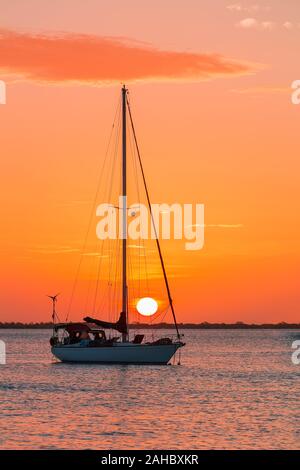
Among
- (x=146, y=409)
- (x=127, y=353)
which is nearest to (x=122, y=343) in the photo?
(x=127, y=353)

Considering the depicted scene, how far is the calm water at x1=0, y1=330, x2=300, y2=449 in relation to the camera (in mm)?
45906

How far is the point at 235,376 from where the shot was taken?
91.3m

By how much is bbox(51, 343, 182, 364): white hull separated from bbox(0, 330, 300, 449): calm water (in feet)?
2.83

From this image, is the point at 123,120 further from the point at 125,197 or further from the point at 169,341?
the point at 169,341

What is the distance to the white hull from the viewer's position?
82812mm

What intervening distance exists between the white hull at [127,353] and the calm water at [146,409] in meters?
0.86

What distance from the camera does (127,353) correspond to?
82.8 m

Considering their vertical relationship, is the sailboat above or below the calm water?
above

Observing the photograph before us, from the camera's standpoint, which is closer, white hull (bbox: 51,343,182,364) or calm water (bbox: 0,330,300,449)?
calm water (bbox: 0,330,300,449)

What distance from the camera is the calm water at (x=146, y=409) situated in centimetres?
4591

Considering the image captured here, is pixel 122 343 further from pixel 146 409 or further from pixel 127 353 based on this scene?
pixel 146 409

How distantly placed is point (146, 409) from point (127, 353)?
24.3 metres
